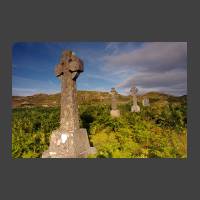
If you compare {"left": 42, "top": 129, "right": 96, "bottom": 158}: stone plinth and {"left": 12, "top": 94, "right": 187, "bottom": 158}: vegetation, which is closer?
{"left": 42, "top": 129, "right": 96, "bottom": 158}: stone plinth

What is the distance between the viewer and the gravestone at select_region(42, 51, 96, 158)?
9734 mm

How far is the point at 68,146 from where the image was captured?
31.8 feet

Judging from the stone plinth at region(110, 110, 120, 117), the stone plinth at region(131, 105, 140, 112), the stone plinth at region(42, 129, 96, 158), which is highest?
the stone plinth at region(131, 105, 140, 112)

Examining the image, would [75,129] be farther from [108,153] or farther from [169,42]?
[169,42]

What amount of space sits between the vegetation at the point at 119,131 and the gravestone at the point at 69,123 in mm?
754

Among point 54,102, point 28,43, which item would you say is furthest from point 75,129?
point 28,43

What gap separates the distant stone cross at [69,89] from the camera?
994 cm

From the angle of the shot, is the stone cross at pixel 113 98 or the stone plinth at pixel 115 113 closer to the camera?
the stone cross at pixel 113 98

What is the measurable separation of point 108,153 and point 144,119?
306 centimetres

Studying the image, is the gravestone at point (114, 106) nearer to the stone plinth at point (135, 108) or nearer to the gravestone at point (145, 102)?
the stone plinth at point (135, 108)

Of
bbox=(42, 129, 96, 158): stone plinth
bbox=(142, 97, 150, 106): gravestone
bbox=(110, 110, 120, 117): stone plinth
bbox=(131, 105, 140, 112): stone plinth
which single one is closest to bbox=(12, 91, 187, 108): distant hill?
bbox=(142, 97, 150, 106): gravestone

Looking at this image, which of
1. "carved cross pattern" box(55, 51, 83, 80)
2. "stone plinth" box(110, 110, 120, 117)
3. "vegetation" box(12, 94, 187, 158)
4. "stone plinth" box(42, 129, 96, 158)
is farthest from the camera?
"stone plinth" box(110, 110, 120, 117)

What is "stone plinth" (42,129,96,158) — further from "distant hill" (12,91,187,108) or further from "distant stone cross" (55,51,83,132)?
"distant hill" (12,91,187,108)

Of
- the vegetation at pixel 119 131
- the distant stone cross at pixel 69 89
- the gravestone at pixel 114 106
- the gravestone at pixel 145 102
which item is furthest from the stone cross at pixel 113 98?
the distant stone cross at pixel 69 89
